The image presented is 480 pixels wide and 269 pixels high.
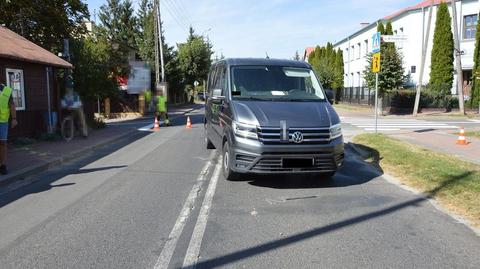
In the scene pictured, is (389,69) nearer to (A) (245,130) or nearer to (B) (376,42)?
(B) (376,42)

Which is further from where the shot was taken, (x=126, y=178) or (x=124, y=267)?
(x=126, y=178)

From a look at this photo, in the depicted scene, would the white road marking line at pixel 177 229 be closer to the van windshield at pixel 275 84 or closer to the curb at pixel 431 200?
the van windshield at pixel 275 84

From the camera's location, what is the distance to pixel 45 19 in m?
21.6

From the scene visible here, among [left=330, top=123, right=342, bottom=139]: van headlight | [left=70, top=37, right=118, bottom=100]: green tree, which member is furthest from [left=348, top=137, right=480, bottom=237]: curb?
[left=70, top=37, right=118, bottom=100]: green tree

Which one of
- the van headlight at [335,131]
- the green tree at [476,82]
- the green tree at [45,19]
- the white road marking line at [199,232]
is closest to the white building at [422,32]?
the green tree at [476,82]

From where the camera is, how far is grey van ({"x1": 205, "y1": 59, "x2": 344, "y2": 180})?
7.23 metres

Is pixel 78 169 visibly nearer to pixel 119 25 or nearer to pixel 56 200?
pixel 56 200

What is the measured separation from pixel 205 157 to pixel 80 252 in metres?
6.71

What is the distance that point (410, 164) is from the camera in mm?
9539

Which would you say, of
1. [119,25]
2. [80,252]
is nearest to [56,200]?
[80,252]

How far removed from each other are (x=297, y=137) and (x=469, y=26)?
117ft

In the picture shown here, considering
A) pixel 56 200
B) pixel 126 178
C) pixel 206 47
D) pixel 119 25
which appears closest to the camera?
pixel 56 200

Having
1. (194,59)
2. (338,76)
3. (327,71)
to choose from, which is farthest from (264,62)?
(338,76)

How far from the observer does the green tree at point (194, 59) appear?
52.7 metres
